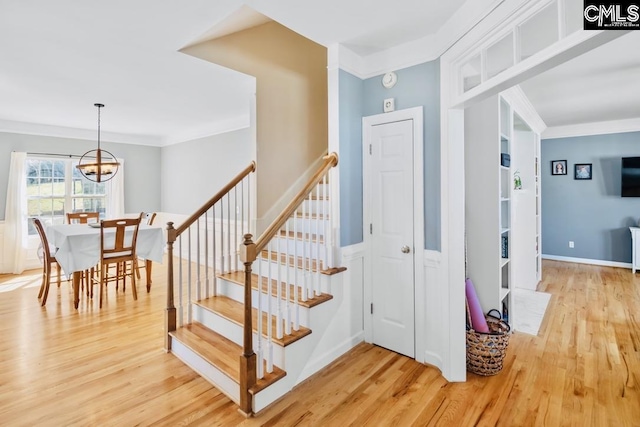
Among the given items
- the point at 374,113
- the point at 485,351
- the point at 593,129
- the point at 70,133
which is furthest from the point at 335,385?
the point at 593,129

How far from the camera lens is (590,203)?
6141mm

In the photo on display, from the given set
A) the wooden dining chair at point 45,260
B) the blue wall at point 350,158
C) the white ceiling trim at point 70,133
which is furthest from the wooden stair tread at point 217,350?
the white ceiling trim at point 70,133

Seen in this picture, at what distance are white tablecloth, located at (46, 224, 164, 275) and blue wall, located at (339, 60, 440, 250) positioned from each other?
3.13 metres

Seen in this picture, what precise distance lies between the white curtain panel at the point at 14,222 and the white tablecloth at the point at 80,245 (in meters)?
1.86

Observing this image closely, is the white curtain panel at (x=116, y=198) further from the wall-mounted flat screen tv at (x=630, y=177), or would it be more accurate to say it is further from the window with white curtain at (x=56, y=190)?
the wall-mounted flat screen tv at (x=630, y=177)

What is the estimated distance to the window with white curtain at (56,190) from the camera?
585 cm

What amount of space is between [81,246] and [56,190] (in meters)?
3.11

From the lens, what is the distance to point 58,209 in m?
6.11

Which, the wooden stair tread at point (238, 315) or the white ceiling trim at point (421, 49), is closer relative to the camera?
the white ceiling trim at point (421, 49)

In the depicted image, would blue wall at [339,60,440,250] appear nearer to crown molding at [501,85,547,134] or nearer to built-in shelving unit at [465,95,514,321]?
built-in shelving unit at [465,95,514,321]

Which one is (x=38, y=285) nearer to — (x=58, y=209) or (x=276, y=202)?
(x=58, y=209)

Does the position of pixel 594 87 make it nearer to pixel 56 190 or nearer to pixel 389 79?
pixel 389 79

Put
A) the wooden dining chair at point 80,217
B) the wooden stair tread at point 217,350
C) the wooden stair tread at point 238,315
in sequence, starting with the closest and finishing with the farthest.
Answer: the wooden stair tread at point 217,350
the wooden stair tread at point 238,315
the wooden dining chair at point 80,217

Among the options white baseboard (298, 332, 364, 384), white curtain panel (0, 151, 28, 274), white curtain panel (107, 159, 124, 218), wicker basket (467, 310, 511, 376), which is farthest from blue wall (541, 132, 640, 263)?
white curtain panel (0, 151, 28, 274)
